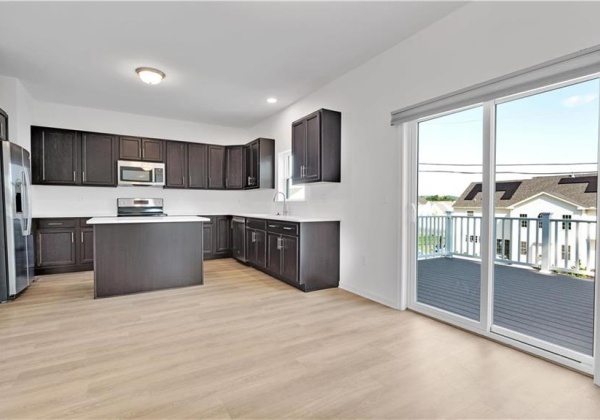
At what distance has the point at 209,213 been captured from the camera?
6.74 m

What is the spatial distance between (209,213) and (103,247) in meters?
3.05

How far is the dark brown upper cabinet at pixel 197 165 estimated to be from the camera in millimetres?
6324

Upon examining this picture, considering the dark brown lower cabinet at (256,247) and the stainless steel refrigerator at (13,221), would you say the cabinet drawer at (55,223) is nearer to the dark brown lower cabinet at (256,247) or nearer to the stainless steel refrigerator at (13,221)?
the stainless steel refrigerator at (13,221)

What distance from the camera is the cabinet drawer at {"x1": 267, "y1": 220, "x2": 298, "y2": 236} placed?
4121 millimetres

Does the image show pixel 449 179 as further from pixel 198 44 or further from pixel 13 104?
pixel 13 104

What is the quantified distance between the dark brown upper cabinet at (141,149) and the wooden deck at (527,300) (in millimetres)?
5120

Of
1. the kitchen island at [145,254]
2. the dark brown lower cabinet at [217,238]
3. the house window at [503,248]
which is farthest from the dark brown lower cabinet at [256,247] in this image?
the house window at [503,248]

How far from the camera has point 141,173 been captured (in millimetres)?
5773

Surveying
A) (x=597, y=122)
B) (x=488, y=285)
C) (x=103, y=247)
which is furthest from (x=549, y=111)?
(x=103, y=247)

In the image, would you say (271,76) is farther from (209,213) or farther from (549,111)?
(209,213)

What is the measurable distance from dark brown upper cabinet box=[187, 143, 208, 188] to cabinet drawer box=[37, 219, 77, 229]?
2049 mm

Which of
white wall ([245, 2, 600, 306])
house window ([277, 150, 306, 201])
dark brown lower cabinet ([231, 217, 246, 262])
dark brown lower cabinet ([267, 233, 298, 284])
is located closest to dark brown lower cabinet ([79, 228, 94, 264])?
dark brown lower cabinet ([231, 217, 246, 262])

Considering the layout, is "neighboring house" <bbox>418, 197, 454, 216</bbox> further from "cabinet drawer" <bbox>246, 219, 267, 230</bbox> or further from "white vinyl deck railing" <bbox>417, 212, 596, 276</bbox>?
"cabinet drawer" <bbox>246, 219, 267, 230</bbox>

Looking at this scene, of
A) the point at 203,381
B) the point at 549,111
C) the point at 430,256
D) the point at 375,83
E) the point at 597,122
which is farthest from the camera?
the point at 430,256
